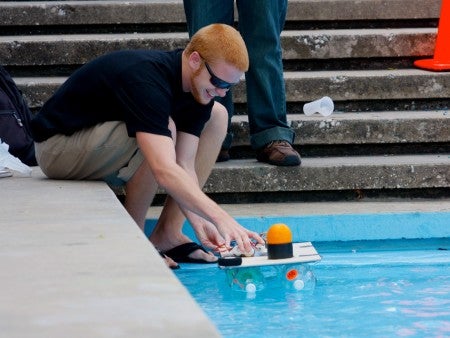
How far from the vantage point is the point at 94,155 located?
15.1 feet

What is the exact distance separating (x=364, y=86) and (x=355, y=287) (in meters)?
2.07

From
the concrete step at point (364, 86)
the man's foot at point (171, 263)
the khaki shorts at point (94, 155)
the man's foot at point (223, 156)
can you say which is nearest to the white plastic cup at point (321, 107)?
the concrete step at point (364, 86)

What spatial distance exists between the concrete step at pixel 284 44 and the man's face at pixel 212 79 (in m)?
1.96

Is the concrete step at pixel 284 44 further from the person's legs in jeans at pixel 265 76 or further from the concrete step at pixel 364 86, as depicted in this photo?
the person's legs in jeans at pixel 265 76

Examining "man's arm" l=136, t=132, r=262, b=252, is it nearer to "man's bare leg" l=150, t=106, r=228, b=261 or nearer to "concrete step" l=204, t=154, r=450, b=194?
"man's bare leg" l=150, t=106, r=228, b=261

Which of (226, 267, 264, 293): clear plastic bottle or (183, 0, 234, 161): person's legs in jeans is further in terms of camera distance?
(183, 0, 234, 161): person's legs in jeans

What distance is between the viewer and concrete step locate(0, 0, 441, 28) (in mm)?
6543

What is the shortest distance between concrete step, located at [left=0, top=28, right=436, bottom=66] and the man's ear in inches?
79.9

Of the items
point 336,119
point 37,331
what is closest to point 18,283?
point 37,331

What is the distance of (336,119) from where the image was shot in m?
5.72

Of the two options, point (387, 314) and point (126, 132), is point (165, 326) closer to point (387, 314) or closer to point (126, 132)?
point (387, 314)

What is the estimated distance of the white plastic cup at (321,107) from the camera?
5.91 m

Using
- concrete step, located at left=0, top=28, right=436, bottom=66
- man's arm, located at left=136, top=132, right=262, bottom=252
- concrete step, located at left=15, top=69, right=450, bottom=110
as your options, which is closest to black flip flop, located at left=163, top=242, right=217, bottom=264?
man's arm, located at left=136, top=132, right=262, bottom=252

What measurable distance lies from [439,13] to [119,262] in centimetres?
449
